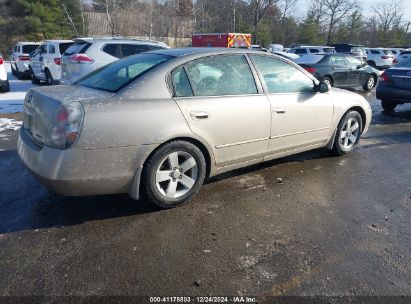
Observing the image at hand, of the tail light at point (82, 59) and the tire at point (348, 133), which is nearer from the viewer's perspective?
the tire at point (348, 133)

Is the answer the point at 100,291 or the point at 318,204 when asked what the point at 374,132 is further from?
the point at 100,291

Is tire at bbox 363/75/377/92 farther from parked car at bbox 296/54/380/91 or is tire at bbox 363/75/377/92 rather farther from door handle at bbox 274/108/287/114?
door handle at bbox 274/108/287/114

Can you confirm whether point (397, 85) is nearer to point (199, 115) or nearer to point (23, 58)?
point (199, 115)

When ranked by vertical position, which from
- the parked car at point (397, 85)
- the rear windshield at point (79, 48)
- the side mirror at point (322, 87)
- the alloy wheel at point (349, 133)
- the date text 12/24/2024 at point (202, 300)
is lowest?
the date text 12/24/2024 at point (202, 300)

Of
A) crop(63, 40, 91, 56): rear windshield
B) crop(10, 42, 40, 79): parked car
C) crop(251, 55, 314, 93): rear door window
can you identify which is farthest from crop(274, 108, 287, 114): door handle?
crop(10, 42, 40, 79): parked car

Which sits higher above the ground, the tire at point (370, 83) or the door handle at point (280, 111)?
the door handle at point (280, 111)

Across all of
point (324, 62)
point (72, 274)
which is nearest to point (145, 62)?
point (72, 274)

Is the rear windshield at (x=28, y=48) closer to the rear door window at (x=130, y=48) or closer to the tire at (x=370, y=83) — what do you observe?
the rear door window at (x=130, y=48)

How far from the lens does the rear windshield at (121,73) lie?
3.58 metres

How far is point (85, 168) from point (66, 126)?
1.28 feet

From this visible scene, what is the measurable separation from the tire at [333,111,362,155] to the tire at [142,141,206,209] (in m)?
2.51

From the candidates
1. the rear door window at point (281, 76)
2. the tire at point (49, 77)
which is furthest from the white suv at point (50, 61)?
the rear door window at point (281, 76)

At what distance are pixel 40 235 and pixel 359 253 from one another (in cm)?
273

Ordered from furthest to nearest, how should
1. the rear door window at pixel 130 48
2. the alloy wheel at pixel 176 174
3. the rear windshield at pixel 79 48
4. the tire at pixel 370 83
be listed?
the tire at pixel 370 83, the rear door window at pixel 130 48, the rear windshield at pixel 79 48, the alloy wheel at pixel 176 174
